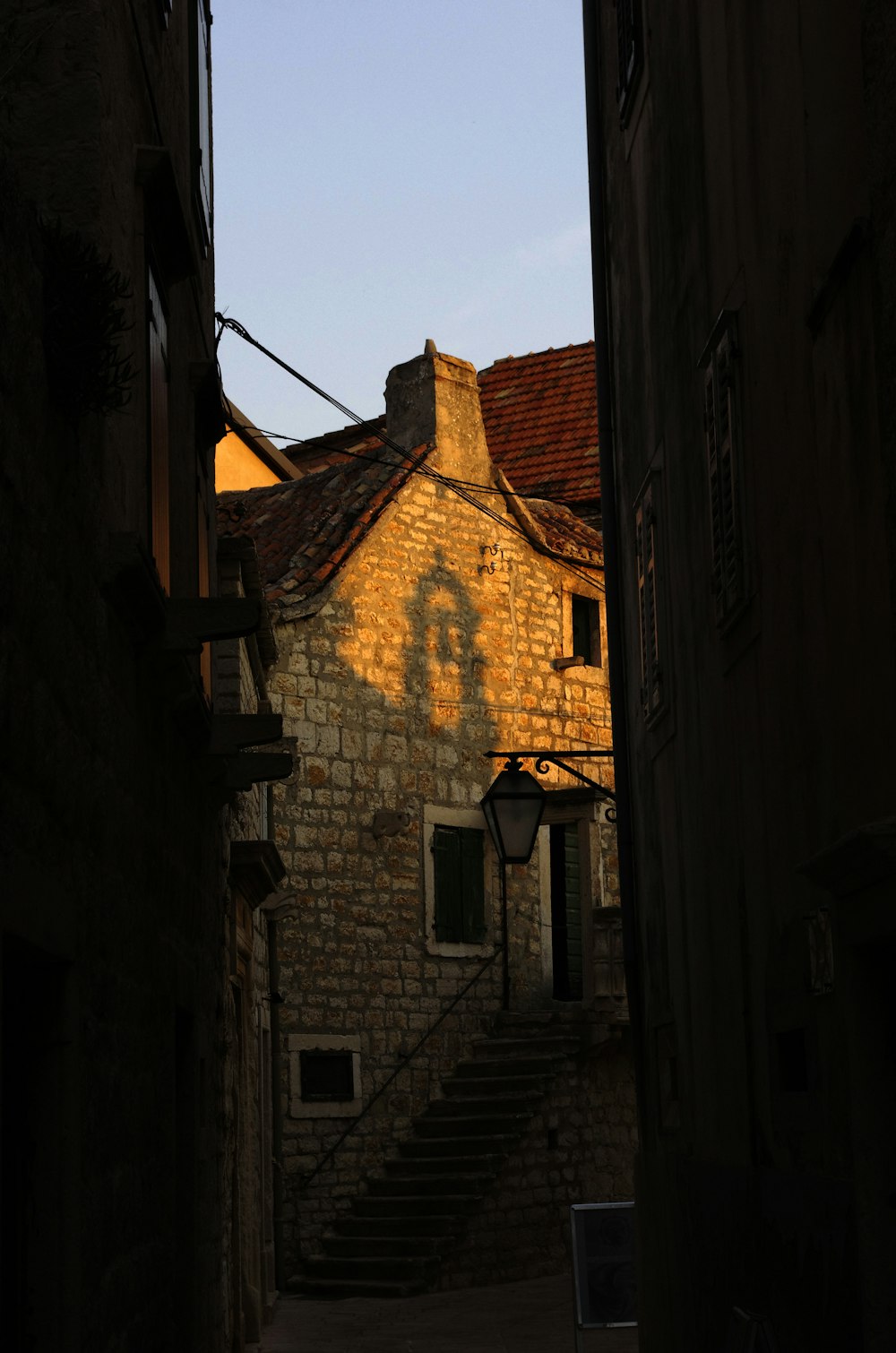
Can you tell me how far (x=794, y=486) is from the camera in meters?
6.07

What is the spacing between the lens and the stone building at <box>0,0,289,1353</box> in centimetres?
488

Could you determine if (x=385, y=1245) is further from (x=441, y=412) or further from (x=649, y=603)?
(x=649, y=603)

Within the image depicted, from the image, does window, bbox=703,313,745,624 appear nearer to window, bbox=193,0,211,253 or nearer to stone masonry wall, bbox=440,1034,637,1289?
window, bbox=193,0,211,253

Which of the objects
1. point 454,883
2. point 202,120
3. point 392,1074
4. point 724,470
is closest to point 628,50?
point 202,120

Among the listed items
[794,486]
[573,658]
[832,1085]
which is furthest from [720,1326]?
[573,658]

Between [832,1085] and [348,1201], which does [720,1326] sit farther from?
[348,1201]

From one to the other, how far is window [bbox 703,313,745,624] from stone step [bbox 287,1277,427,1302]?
11.3 meters

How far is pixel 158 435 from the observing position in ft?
25.3

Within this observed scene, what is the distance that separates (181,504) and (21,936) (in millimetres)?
4509

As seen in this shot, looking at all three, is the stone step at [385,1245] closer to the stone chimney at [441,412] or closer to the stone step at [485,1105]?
the stone step at [485,1105]

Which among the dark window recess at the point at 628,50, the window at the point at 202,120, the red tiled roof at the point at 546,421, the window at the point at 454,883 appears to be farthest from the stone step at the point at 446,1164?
the dark window recess at the point at 628,50

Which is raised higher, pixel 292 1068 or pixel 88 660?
pixel 88 660

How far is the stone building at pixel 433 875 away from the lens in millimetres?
18766

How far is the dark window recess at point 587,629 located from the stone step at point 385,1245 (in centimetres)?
746
